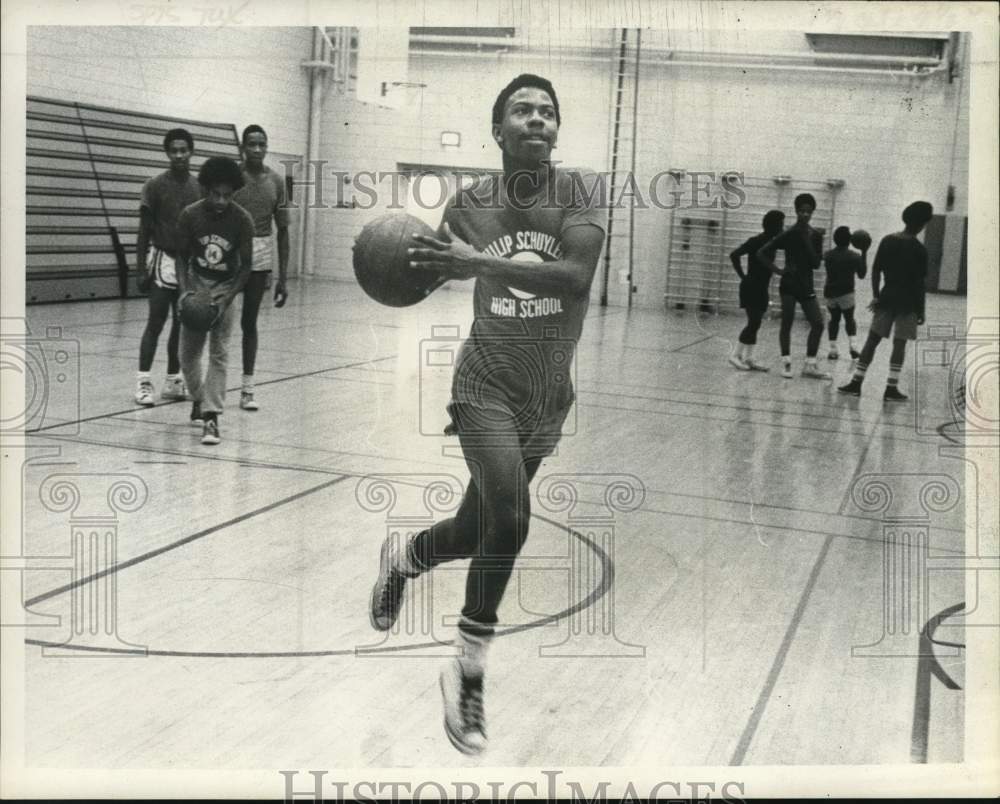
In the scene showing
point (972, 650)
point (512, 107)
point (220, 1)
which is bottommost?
point (972, 650)

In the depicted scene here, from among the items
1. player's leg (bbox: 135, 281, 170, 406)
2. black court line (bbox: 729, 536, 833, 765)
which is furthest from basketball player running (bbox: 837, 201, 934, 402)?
player's leg (bbox: 135, 281, 170, 406)

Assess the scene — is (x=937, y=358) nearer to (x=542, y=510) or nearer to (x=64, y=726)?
(x=542, y=510)

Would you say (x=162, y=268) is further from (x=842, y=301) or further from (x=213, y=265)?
(x=842, y=301)

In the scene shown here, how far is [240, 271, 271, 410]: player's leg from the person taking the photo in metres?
6.11

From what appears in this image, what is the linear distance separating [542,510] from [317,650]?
60.2 inches

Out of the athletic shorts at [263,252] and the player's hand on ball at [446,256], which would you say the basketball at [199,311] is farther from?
the player's hand on ball at [446,256]

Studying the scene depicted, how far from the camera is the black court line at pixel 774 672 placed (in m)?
3.00

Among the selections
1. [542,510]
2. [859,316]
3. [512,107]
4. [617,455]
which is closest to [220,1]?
[512,107]

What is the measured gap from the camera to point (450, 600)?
148 inches

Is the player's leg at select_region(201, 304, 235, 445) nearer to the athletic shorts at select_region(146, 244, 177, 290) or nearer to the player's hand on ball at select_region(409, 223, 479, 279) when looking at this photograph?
the athletic shorts at select_region(146, 244, 177, 290)

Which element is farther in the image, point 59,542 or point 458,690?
point 59,542

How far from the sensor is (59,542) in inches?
160

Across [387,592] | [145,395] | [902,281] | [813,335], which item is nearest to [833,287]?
[813,335]

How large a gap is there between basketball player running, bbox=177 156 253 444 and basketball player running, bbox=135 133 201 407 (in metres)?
0.09
